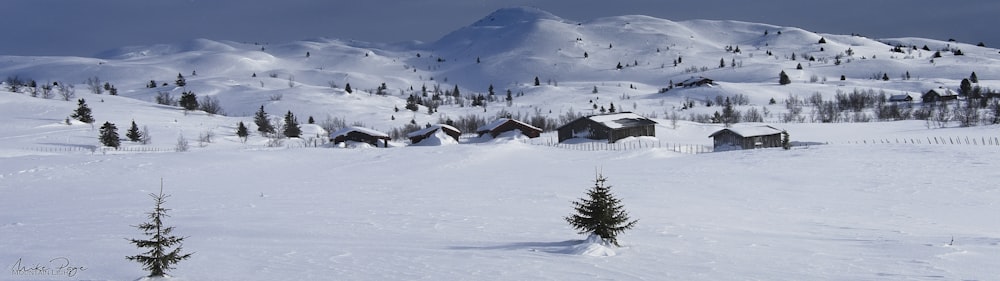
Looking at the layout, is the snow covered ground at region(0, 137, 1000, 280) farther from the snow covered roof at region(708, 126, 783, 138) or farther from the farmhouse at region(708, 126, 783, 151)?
the snow covered roof at region(708, 126, 783, 138)

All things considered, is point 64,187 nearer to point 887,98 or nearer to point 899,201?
point 899,201

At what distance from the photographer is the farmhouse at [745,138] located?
5288cm

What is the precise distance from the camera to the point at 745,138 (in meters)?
52.7

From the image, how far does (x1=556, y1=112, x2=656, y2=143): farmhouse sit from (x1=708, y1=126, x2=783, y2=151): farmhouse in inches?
558

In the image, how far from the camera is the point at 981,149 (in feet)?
117

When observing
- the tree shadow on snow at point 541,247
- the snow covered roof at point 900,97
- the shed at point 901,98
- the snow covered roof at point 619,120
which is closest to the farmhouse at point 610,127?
the snow covered roof at point 619,120

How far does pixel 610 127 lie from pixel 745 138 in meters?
17.3

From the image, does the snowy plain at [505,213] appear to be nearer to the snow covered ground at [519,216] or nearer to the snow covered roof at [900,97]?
the snow covered ground at [519,216]

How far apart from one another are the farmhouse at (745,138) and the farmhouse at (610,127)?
14.2 meters

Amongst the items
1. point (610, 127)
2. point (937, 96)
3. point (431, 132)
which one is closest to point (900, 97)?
point (937, 96)

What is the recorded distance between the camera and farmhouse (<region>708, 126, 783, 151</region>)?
52875mm

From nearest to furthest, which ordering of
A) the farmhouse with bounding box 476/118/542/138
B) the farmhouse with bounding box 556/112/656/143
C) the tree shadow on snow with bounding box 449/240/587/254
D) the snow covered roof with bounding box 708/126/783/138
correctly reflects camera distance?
the tree shadow on snow with bounding box 449/240/587/254 < the snow covered roof with bounding box 708/126/783/138 < the farmhouse with bounding box 556/112/656/143 < the farmhouse with bounding box 476/118/542/138

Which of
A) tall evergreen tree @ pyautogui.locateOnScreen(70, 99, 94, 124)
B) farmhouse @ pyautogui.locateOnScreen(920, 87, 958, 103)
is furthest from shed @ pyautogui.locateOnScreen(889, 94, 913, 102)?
tall evergreen tree @ pyautogui.locateOnScreen(70, 99, 94, 124)

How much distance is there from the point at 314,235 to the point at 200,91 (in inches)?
6134
